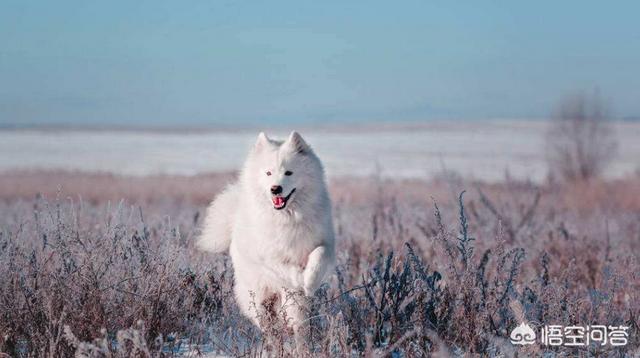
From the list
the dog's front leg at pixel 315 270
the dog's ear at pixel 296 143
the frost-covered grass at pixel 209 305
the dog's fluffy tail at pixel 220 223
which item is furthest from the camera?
the dog's fluffy tail at pixel 220 223

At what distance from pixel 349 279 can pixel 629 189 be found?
11651 millimetres

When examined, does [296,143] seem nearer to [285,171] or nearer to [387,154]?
[285,171]

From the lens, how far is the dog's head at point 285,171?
5.51 metres

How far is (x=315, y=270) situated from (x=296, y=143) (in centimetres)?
97

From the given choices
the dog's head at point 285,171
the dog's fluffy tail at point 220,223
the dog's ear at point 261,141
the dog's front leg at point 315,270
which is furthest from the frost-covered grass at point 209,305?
the dog's ear at point 261,141

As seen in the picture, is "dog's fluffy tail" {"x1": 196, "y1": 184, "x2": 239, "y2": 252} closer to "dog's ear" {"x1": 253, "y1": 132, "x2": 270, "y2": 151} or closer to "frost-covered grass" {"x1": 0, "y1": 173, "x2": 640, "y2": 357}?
"frost-covered grass" {"x1": 0, "y1": 173, "x2": 640, "y2": 357}

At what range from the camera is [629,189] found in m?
17.0

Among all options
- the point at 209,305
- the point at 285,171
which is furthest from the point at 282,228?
the point at 209,305

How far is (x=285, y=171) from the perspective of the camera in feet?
18.3

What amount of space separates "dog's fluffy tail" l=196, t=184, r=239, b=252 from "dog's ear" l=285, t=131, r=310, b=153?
32.5 inches

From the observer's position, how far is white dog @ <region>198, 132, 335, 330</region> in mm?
5391

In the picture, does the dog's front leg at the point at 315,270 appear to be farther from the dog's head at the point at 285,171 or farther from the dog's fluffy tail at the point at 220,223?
the dog's fluffy tail at the point at 220,223

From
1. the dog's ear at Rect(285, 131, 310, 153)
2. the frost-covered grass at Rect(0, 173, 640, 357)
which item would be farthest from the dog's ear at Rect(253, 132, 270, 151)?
the frost-covered grass at Rect(0, 173, 640, 357)

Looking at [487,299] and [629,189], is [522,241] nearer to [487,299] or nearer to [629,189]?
[487,299]
